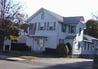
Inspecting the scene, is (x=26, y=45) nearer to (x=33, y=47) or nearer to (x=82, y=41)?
(x=33, y=47)

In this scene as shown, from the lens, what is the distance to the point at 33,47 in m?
51.2

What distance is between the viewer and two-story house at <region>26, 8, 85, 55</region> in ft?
158

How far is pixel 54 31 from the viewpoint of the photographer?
48.2m

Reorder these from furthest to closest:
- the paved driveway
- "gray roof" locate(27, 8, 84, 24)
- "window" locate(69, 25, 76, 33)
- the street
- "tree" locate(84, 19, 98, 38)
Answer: "tree" locate(84, 19, 98, 38) → "window" locate(69, 25, 76, 33) → "gray roof" locate(27, 8, 84, 24) → the paved driveway → the street

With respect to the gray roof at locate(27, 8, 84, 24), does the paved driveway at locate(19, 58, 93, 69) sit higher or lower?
→ lower

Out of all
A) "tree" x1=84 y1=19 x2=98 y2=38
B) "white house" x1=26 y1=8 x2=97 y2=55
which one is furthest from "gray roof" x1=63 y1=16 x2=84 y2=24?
"tree" x1=84 y1=19 x2=98 y2=38

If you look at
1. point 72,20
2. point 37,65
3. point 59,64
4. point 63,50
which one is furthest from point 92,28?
point 37,65

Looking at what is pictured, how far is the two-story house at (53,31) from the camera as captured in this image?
48031mm

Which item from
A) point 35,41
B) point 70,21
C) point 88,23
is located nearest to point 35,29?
point 35,41

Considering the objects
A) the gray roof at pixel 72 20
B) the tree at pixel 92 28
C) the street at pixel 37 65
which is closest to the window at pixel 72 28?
the gray roof at pixel 72 20

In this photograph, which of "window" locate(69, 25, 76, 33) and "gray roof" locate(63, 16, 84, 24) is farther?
"window" locate(69, 25, 76, 33)

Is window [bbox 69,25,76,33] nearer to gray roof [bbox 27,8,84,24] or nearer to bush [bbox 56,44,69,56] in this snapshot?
gray roof [bbox 27,8,84,24]

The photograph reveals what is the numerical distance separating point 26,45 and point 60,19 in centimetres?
815

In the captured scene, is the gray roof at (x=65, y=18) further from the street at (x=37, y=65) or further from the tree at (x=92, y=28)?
the tree at (x=92, y=28)
